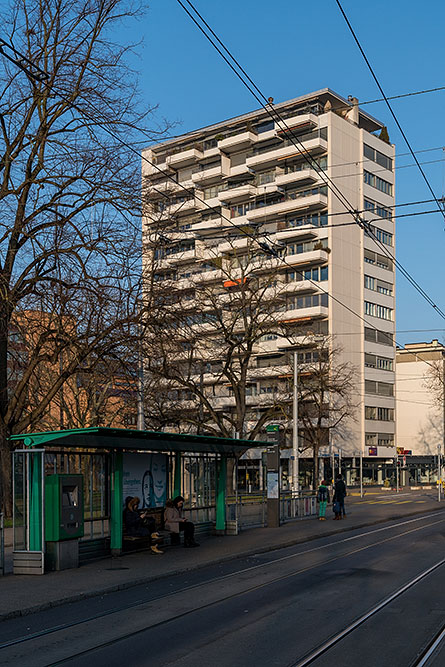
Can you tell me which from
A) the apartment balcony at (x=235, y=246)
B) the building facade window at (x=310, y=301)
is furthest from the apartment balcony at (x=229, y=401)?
the apartment balcony at (x=235, y=246)

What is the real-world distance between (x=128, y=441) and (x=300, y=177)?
59.8m

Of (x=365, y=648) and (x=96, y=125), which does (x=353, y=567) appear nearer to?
(x=365, y=648)

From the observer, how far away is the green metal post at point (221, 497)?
2302 centimetres

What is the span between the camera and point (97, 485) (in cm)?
1777

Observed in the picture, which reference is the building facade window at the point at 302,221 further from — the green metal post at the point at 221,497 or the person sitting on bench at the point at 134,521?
the person sitting on bench at the point at 134,521

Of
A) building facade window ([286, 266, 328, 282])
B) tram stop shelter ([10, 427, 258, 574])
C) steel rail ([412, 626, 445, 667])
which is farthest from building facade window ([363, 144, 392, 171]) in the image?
steel rail ([412, 626, 445, 667])

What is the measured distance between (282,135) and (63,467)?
61.9 m

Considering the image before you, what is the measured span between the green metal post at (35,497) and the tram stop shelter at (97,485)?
0.02 m

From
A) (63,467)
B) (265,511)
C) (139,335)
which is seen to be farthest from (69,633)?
(265,511)

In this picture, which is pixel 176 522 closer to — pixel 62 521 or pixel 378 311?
pixel 62 521

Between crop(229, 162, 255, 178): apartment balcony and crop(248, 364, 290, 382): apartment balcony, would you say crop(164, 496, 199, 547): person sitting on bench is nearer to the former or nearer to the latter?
crop(248, 364, 290, 382): apartment balcony

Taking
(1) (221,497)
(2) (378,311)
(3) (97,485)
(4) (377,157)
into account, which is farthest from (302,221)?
(3) (97,485)

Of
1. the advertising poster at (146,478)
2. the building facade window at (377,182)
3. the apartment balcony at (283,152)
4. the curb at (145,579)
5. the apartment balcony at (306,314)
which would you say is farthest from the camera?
the building facade window at (377,182)

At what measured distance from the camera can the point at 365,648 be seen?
28.3 feet
